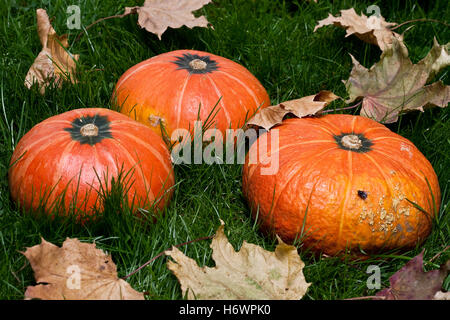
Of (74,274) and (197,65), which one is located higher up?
(197,65)

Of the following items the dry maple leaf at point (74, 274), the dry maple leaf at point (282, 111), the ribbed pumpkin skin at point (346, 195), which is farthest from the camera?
the dry maple leaf at point (282, 111)

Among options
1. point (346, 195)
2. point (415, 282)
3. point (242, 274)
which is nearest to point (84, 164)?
point (242, 274)

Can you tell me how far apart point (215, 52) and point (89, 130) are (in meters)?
1.58

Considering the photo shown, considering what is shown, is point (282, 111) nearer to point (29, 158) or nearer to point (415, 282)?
point (415, 282)

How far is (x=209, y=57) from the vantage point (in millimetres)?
3523

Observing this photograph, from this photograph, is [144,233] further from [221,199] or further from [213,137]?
[213,137]

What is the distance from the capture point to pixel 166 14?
3.97m

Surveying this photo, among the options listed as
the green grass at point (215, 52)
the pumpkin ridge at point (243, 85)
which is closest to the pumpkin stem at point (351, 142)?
the green grass at point (215, 52)

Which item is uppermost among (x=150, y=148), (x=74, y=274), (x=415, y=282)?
(x=150, y=148)

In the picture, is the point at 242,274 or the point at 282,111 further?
the point at 282,111

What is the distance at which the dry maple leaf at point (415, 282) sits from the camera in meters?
2.39

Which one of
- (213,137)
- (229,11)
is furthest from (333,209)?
(229,11)

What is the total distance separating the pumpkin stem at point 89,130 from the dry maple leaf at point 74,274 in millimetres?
581

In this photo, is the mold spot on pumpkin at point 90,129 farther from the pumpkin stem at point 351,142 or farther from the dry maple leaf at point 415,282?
the dry maple leaf at point 415,282
